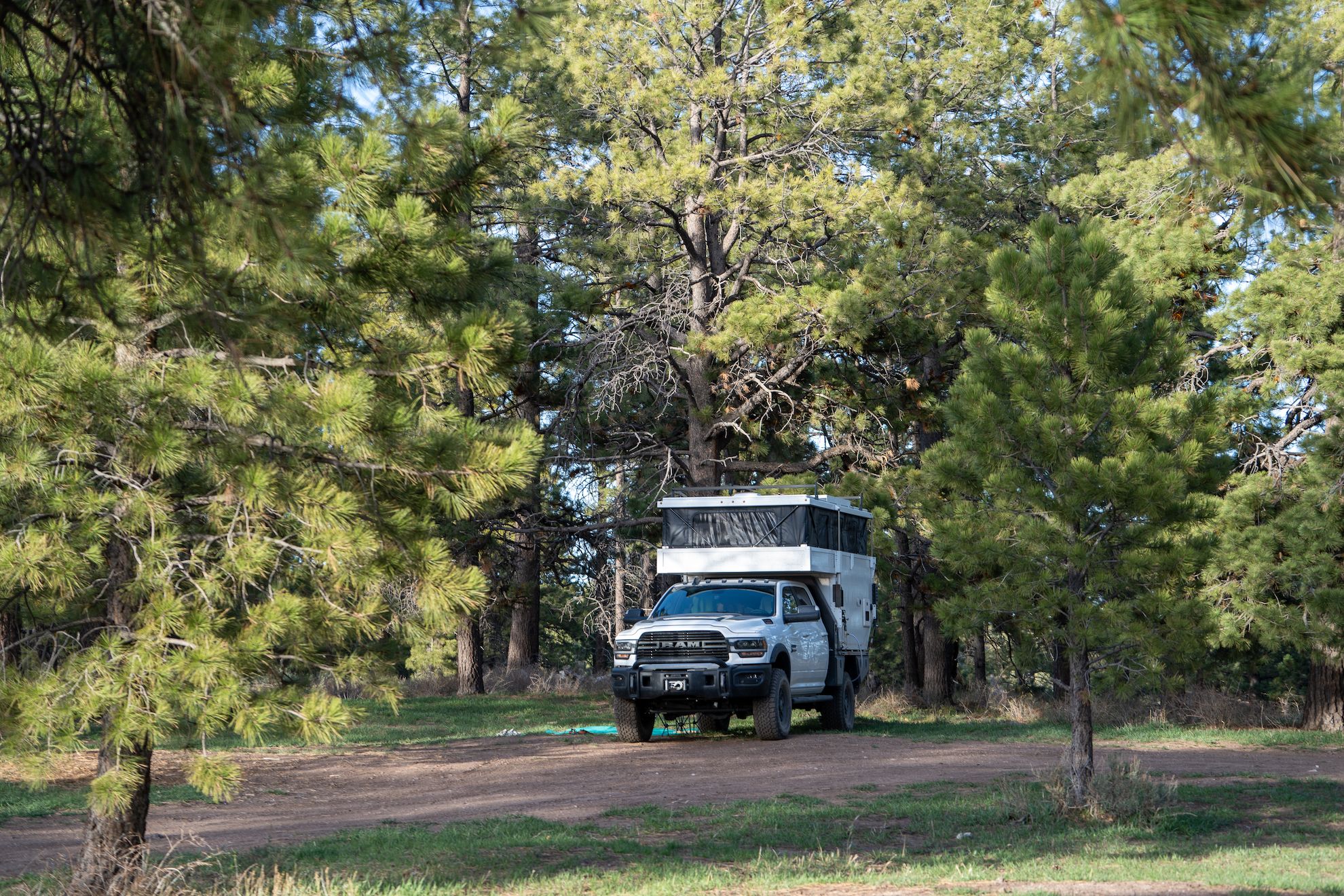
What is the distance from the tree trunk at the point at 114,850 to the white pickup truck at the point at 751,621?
29.2 feet

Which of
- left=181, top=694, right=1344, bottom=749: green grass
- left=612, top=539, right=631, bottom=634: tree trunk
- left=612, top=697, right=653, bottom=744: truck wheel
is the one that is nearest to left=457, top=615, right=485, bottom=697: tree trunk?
left=181, top=694, right=1344, bottom=749: green grass

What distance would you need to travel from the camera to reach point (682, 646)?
16188mm

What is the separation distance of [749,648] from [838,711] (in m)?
3.47

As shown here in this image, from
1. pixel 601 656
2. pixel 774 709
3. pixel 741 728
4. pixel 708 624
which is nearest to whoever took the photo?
pixel 708 624

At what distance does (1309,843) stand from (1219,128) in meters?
7.67

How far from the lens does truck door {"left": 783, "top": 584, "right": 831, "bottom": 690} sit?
17.3 meters

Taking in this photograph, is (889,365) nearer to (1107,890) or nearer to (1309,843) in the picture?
(1309,843)

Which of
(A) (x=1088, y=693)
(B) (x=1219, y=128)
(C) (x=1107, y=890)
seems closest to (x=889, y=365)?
(A) (x=1088, y=693)

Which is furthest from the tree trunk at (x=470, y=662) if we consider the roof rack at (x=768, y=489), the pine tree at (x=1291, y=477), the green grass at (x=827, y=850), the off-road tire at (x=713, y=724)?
the green grass at (x=827, y=850)

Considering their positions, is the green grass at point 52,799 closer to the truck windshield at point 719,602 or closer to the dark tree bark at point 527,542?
the truck windshield at point 719,602

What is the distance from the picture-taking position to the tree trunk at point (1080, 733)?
437 inches


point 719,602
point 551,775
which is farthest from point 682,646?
point 551,775

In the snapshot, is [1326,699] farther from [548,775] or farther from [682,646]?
[548,775]

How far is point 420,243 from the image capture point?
7.38 meters
